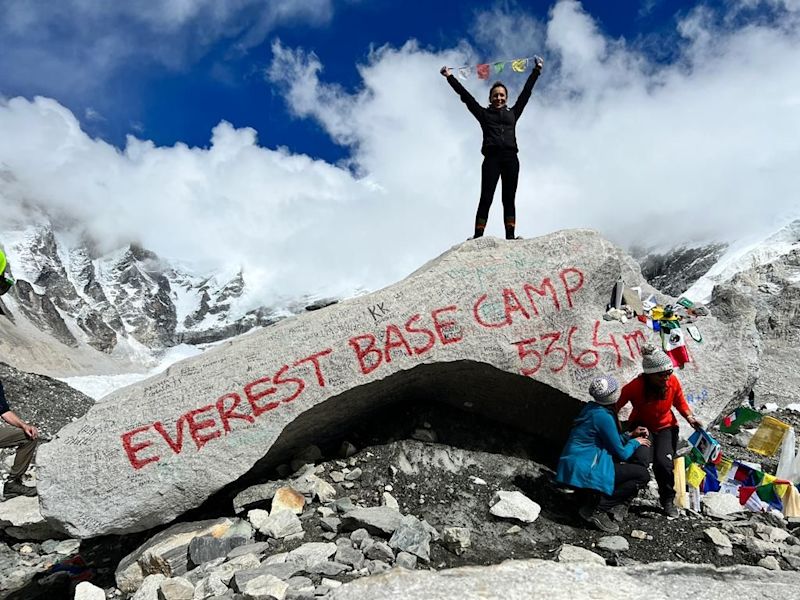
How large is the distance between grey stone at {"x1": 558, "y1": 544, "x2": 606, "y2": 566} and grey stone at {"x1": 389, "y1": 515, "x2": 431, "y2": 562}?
1.23 meters

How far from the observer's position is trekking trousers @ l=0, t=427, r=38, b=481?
6.96 meters

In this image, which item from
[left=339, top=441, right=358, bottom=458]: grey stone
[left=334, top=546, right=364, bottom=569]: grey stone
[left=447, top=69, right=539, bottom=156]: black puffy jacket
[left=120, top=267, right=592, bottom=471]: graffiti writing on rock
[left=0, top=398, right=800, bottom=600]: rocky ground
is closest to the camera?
[left=334, top=546, right=364, bottom=569]: grey stone

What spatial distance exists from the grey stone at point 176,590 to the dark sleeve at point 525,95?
7.57 m

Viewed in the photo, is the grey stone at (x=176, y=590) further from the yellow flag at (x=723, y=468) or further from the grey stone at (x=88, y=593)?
the yellow flag at (x=723, y=468)

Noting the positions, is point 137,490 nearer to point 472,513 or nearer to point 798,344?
point 472,513

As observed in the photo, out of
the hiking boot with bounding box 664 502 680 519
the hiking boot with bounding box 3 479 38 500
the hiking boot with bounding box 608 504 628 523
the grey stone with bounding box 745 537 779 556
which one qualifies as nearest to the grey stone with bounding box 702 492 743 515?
the hiking boot with bounding box 664 502 680 519

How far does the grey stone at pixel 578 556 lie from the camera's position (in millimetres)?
5262

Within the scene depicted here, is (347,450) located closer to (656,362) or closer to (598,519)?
(598,519)

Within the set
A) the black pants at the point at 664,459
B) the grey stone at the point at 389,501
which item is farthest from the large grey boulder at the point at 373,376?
the grey stone at the point at 389,501

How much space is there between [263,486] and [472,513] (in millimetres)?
2517

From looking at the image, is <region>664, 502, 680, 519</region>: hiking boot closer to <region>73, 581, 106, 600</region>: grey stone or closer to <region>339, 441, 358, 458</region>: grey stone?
<region>339, 441, 358, 458</region>: grey stone

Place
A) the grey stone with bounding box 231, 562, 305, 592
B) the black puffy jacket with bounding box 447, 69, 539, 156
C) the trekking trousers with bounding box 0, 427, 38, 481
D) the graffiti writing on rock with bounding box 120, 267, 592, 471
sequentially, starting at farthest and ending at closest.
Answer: the black puffy jacket with bounding box 447, 69, 539, 156 → the trekking trousers with bounding box 0, 427, 38, 481 → the graffiti writing on rock with bounding box 120, 267, 592, 471 → the grey stone with bounding box 231, 562, 305, 592

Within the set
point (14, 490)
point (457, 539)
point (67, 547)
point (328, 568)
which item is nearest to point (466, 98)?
point (457, 539)

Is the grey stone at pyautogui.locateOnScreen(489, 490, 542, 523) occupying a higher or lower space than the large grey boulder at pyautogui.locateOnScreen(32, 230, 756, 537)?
lower
